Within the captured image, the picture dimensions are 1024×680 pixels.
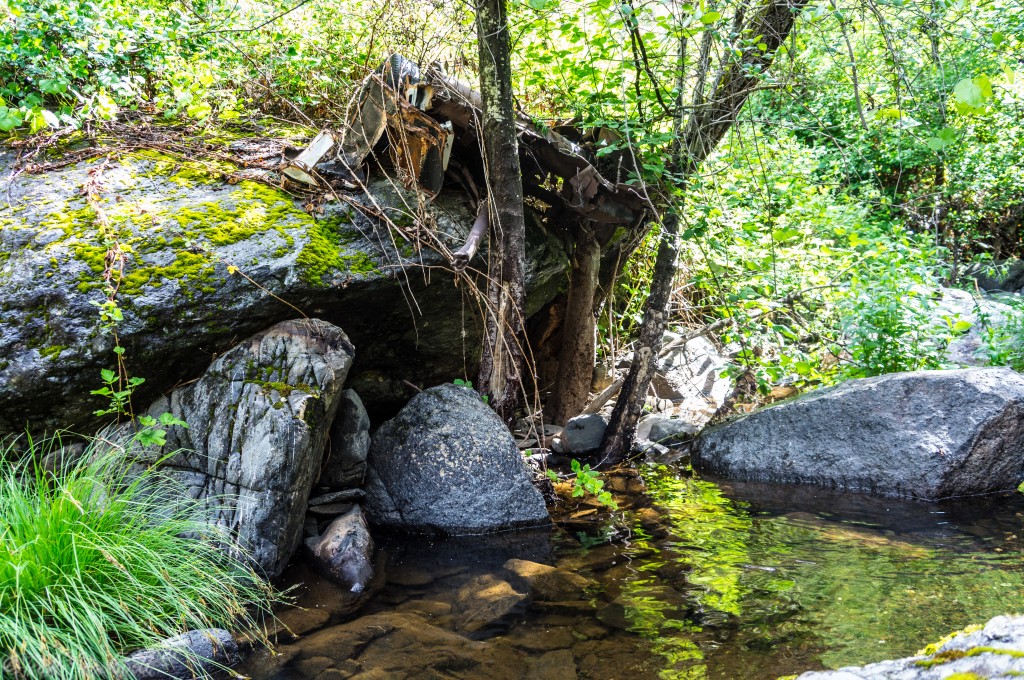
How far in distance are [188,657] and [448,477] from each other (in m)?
2.29

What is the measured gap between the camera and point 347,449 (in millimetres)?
5055

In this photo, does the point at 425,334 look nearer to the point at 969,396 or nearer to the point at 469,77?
the point at 469,77

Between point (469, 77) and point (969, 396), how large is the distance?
527 cm

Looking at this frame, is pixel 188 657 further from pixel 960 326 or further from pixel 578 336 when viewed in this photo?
pixel 960 326

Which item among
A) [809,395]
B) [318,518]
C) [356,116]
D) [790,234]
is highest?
[356,116]

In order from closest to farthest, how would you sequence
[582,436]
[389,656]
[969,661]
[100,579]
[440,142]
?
[969,661] < [100,579] < [389,656] < [440,142] < [582,436]

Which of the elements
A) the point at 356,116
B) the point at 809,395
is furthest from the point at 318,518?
the point at 809,395

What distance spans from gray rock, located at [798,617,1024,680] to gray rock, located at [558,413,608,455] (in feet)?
16.9

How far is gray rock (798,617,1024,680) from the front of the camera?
1.61 metres

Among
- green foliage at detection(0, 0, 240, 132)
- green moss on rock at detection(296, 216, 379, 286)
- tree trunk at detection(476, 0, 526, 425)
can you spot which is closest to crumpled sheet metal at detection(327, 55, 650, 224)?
tree trunk at detection(476, 0, 526, 425)

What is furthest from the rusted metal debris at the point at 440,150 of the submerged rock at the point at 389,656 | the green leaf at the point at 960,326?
the submerged rock at the point at 389,656

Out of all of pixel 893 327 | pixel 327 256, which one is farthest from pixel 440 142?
pixel 893 327

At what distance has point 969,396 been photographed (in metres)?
5.85

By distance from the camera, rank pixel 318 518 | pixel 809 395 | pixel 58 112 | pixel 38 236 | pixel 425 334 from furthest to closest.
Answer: pixel 809 395 < pixel 425 334 < pixel 58 112 < pixel 318 518 < pixel 38 236
